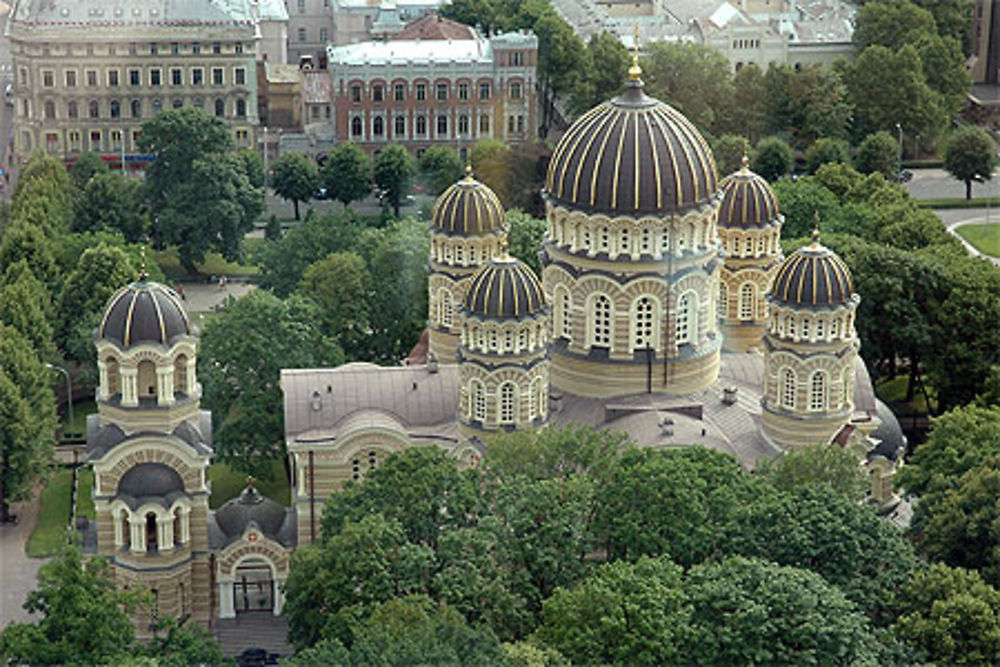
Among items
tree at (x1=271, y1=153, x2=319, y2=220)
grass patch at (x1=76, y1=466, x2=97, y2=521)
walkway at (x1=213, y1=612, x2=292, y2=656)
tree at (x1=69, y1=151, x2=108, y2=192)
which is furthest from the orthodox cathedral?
tree at (x1=69, y1=151, x2=108, y2=192)

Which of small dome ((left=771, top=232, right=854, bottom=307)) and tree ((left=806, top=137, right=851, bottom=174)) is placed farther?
tree ((left=806, top=137, right=851, bottom=174))

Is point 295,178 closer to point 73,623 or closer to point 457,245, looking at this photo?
point 457,245

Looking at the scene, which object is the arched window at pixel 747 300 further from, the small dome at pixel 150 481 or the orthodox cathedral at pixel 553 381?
the small dome at pixel 150 481

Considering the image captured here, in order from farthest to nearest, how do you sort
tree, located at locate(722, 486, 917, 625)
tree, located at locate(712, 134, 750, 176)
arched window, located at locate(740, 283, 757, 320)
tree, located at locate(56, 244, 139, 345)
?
tree, located at locate(712, 134, 750, 176), tree, located at locate(56, 244, 139, 345), arched window, located at locate(740, 283, 757, 320), tree, located at locate(722, 486, 917, 625)

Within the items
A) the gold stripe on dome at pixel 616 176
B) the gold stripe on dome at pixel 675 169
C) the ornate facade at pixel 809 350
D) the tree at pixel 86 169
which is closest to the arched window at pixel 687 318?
the ornate facade at pixel 809 350

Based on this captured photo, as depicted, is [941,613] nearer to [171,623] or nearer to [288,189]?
[171,623]

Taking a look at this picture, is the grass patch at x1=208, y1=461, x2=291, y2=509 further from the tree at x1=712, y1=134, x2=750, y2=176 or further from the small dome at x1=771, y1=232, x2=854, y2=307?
the tree at x1=712, y1=134, x2=750, y2=176
